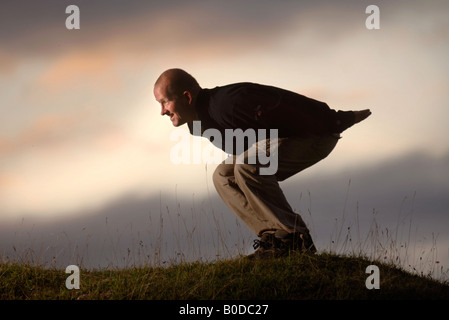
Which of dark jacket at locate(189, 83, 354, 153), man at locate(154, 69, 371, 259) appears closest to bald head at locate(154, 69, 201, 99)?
man at locate(154, 69, 371, 259)

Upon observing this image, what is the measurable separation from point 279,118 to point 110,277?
2.89m

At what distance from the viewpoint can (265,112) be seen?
22.6 ft

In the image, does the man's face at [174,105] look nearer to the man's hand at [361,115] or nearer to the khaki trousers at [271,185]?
the khaki trousers at [271,185]

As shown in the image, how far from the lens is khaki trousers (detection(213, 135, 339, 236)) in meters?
6.98

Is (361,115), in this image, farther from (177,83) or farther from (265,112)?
(177,83)

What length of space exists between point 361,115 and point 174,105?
2.39 metres

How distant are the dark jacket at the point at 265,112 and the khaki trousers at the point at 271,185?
0.51 feet

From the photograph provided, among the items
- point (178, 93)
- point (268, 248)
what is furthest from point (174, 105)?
point (268, 248)

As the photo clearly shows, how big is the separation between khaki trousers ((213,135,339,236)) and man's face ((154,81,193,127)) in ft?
2.85

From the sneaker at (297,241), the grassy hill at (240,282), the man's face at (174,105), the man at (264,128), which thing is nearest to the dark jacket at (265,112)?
A: the man at (264,128)

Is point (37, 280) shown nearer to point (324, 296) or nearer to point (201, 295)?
point (201, 295)

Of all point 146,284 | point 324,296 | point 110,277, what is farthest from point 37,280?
point 324,296

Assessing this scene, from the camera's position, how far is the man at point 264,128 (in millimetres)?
6902
